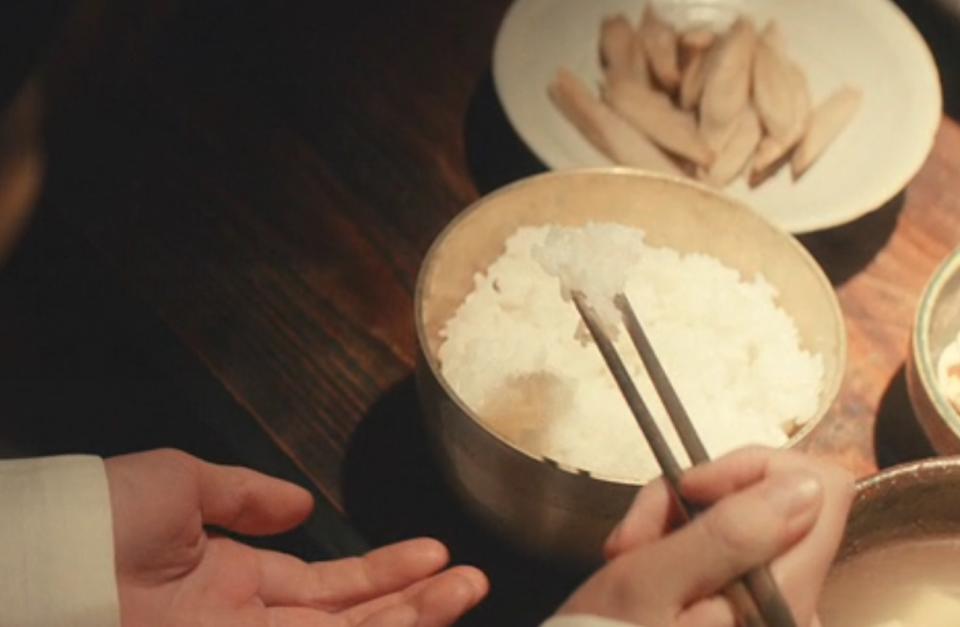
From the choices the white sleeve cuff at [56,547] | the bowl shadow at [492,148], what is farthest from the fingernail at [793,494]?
the bowl shadow at [492,148]

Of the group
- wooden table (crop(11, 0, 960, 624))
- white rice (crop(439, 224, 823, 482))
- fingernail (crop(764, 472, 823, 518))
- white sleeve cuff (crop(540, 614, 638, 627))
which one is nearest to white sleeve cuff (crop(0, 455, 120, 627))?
wooden table (crop(11, 0, 960, 624))

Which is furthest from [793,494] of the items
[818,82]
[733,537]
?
[818,82]

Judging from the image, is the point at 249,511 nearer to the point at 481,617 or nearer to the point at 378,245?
the point at 481,617

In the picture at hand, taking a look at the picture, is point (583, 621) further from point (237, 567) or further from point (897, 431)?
point (897, 431)

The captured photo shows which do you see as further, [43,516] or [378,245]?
[378,245]

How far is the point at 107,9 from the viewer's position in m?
1.77

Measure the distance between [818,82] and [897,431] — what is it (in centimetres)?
59

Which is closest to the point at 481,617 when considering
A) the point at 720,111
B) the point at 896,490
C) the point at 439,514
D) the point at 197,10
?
the point at 439,514

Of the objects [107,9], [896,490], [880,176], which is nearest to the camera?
[896,490]

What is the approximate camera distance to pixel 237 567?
126cm

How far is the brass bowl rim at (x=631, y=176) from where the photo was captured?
3.55ft

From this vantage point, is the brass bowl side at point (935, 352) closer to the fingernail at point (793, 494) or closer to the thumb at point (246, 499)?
the fingernail at point (793, 494)

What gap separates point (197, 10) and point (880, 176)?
105 cm

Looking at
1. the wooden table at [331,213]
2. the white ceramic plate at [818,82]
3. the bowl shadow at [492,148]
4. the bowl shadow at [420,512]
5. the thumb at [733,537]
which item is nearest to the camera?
the thumb at [733,537]
